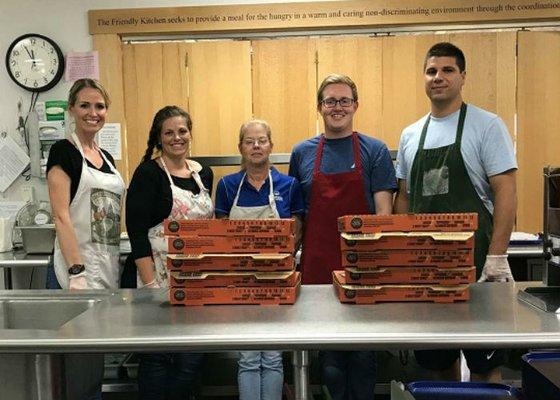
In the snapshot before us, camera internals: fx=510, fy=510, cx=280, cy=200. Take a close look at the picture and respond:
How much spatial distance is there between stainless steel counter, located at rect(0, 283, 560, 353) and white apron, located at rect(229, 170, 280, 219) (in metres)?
0.71

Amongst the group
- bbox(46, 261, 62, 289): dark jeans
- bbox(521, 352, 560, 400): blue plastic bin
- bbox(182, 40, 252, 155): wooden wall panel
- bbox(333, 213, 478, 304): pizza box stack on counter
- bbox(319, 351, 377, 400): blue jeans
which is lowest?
bbox(319, 351, 377, 400): blue jeans

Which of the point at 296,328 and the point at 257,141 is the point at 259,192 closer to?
the point at 257,141

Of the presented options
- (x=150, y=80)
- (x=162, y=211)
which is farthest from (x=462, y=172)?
(x=150, y=80)

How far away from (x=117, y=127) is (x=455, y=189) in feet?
7.10

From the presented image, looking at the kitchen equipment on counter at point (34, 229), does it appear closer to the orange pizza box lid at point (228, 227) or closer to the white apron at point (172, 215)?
the white apron at point (172, 215)

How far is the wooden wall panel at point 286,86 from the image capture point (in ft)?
10.3

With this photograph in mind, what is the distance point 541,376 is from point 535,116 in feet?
7.65

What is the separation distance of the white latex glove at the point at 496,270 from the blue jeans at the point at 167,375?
1080 millimetres

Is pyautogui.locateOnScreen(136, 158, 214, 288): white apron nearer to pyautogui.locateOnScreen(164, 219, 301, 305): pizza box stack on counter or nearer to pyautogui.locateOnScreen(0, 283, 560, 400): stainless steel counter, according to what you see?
pyautogui.locateOnScreen(0, 283, 560, 400): stainless steel counter

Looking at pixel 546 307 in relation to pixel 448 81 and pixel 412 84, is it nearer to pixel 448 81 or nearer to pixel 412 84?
pixel 448 81

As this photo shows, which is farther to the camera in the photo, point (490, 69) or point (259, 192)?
point (490, 69)

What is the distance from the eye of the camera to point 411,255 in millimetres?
1320

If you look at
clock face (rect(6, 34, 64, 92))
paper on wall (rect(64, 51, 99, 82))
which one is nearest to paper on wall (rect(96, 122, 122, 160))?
paper on wall (rect(64, 51, 99, 82))

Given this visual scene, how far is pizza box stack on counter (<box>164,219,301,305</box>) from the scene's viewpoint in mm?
1336
